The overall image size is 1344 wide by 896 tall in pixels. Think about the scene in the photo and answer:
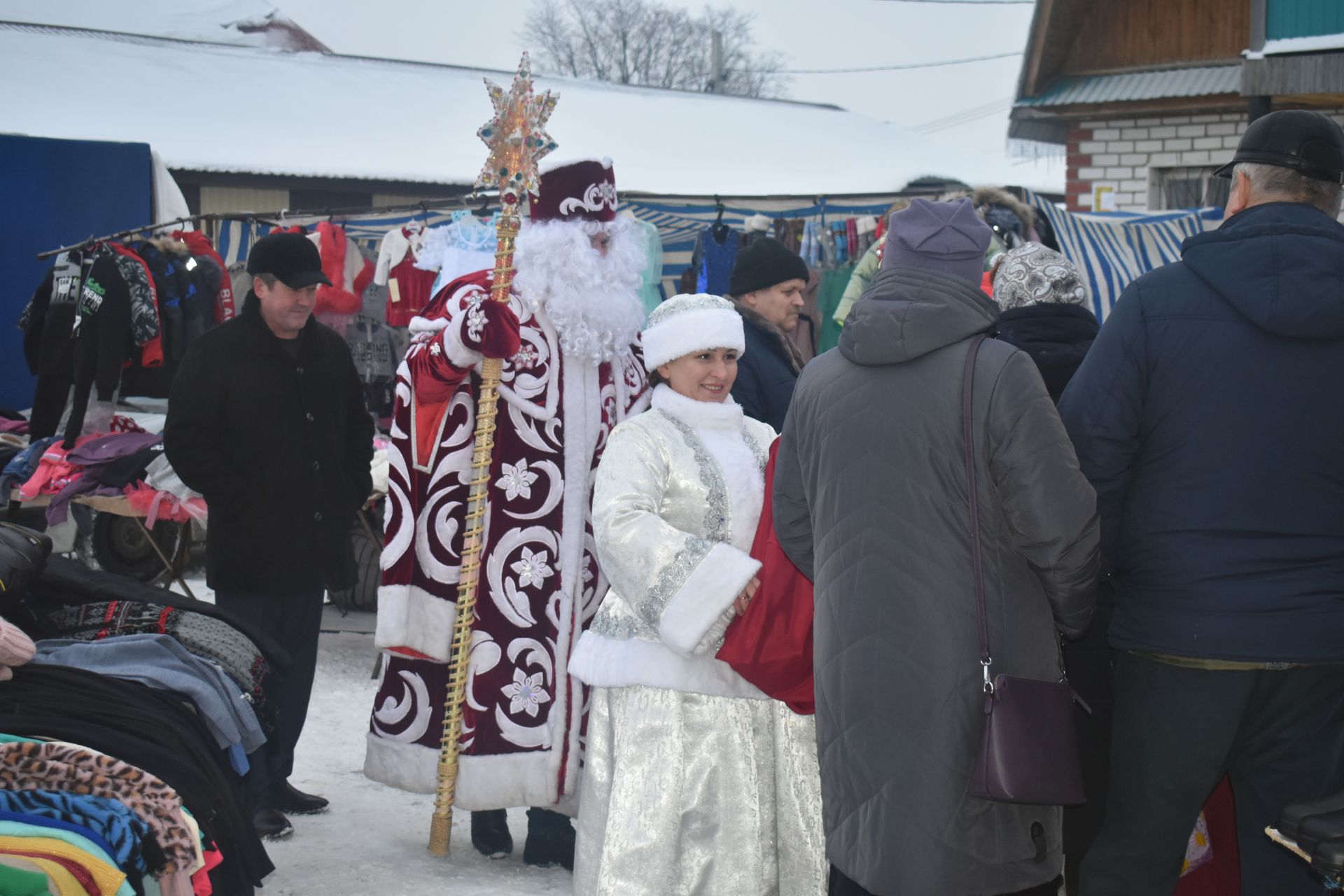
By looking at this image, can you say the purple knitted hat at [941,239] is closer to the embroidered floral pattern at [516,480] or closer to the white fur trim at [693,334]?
the white fur trim at [693,334]

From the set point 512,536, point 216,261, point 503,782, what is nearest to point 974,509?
point 512,536

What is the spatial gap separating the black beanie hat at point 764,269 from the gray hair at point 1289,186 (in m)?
2.16

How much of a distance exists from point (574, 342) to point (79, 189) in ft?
24.4

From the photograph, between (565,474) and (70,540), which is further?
(70,540)

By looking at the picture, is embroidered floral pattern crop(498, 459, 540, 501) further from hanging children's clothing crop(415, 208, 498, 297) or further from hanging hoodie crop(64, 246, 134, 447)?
hanging hoodie crop(64, 246, 134, 447)

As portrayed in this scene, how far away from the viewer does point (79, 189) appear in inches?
398

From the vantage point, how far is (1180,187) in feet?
40.6

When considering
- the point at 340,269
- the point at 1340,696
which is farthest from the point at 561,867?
the point at 340,269

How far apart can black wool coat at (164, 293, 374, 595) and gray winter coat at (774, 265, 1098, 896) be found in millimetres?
2538

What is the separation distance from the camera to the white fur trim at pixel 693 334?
3.35 metres

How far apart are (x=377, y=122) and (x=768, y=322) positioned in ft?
52.4

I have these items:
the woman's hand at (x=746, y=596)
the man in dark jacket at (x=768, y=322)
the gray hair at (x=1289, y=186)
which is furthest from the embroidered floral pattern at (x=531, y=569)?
the gray hair at (x=1289, y=186)

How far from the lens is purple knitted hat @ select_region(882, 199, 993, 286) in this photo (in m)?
2.58

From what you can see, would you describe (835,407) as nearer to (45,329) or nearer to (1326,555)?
(1326,555)
